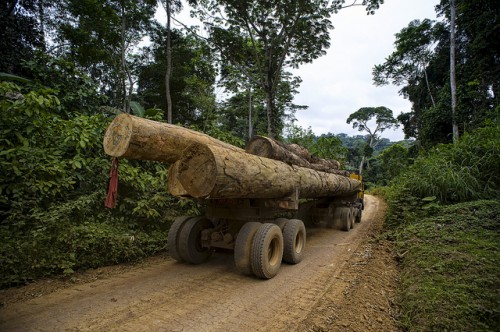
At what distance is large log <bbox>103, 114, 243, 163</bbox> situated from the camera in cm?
318

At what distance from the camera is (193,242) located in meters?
4.78

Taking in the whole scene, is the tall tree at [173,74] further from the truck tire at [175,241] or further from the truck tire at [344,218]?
the truck tire at [175,241]

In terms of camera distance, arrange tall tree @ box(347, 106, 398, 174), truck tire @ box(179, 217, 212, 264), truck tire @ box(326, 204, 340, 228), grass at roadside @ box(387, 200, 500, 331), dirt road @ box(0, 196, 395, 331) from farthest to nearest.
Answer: tall tree @ box(347, 106, 398, 174) → truck tire @ box(326, 204, 340, 228) → truck tire @ box(179, 217, 212, 264) → dirt road @ box(0, 196, 395, 331) → grass at roadside @ box(387, 200, 500, 331)

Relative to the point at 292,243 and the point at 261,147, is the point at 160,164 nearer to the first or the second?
the point at 261,147

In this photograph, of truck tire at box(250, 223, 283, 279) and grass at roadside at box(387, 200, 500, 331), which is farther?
truck tire at box(250, 223, 283, 279)

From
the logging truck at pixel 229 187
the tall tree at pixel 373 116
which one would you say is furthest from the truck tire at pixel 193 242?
the tall tree at pixel 373 116

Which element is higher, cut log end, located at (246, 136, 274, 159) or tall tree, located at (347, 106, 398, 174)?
tall tree, located at (347, 106, 398, 174)

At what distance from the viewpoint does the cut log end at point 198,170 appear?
3379 millimetres

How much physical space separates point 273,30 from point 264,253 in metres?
10.9

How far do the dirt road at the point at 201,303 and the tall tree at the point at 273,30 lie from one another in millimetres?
9011

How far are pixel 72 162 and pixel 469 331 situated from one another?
6154mm

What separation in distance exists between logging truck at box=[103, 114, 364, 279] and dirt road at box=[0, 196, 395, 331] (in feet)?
1.30

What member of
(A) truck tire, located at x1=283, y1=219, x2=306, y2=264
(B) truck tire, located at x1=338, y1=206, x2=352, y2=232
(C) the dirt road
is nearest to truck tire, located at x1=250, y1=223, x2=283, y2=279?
(C) the dirt road

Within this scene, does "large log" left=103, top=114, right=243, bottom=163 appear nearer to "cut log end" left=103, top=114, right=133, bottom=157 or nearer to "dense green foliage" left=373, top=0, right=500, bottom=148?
"cut log end" left=103, top=114, right=133, bottom=157
